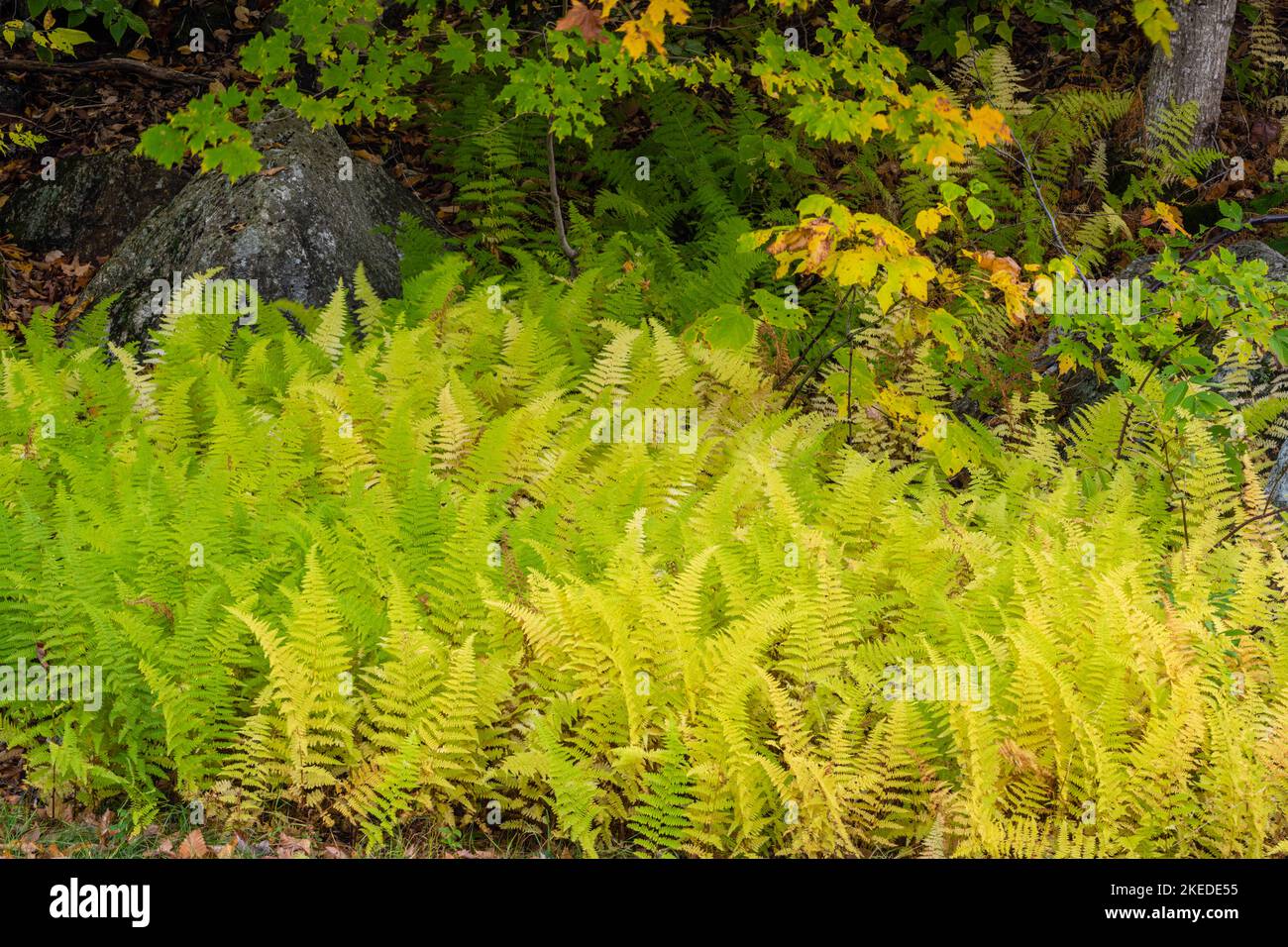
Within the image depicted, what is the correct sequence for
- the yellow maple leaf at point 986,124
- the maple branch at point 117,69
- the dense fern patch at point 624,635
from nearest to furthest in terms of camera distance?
the dense fern patch at point 624,635 → the yellow maple leaf at point 986,124 → the maple branch at point 117,69

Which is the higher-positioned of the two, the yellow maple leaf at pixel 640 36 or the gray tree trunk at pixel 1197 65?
the gray tree trunk at pixel 1197 65

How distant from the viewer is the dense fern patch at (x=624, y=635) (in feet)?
11.5

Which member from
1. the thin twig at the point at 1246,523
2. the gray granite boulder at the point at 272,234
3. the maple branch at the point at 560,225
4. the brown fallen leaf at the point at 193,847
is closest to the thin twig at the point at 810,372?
the maple branch at the point at 560,225

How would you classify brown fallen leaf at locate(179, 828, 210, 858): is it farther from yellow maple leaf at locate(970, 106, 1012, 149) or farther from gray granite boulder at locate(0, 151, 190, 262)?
gray granite boulder at locate(0, 151, 190, 262)

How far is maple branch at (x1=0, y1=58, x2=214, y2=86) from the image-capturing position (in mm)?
9352

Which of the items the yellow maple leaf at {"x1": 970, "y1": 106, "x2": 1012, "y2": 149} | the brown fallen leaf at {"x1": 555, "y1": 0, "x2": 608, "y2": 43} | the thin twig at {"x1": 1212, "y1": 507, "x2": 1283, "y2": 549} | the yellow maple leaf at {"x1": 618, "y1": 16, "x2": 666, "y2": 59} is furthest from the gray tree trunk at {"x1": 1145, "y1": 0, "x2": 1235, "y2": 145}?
the brown fallen leaf at {"x1": 555, "y1": 0, "x2": 608, "y2": 43}

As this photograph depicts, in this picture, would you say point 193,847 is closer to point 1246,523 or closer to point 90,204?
point 1246,523

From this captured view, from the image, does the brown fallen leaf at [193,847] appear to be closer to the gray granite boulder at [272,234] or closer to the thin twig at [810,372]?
Answer: the thin twig at [810,372]

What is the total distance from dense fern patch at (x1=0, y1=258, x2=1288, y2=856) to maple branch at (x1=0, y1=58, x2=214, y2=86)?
191 inches

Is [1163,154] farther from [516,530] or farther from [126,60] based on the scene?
[126,60]

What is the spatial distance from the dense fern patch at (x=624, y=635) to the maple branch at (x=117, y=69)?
4.84 m

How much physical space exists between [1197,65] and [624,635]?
7128 millimetres
